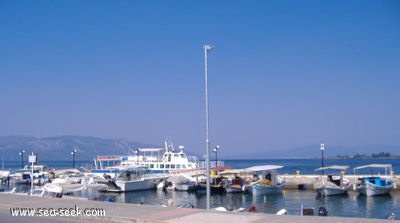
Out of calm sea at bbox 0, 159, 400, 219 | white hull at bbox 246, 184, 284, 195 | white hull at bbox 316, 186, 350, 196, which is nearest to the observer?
calm sea at bbox 0, 159, 400, 219

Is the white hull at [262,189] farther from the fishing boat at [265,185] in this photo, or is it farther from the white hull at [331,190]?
the white hull at [331,190]

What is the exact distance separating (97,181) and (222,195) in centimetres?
1776

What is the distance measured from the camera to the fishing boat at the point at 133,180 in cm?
4944

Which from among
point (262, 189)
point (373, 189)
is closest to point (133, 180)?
point (262, 189)

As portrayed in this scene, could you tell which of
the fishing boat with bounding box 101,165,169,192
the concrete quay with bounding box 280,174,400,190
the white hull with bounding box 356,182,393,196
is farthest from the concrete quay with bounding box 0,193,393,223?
the concrete quay with bounding box 280,174,400,190

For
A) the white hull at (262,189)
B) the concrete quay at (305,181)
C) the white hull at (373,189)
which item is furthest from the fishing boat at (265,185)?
the white hull at (373,189)

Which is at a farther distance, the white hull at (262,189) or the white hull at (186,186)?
the white hull at (186,186)

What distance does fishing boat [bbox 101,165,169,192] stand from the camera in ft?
162

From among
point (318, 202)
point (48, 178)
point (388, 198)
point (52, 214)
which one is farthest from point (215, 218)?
point (48, 178)

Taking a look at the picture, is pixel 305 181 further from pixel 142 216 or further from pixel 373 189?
pixel 142 216

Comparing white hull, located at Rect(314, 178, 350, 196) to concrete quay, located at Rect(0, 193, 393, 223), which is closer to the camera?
concrete quay, located at Rect(0, 193, 393, 223)

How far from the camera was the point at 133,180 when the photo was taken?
50.9 meters

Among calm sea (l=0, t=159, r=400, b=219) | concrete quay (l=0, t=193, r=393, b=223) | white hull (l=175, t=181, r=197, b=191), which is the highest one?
concrete quay (l=0, t=193, r=393, b=223)

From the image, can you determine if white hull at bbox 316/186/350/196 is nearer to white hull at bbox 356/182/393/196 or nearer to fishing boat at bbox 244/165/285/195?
white hull at bbox 356/182/393/196
